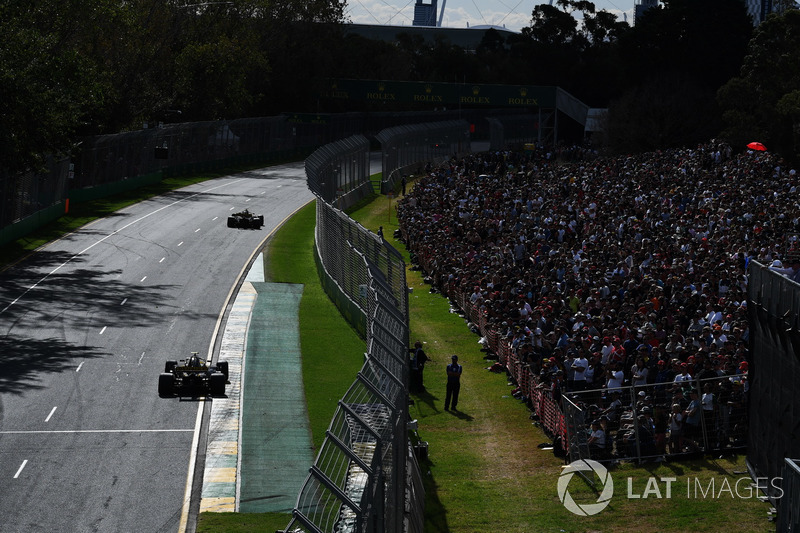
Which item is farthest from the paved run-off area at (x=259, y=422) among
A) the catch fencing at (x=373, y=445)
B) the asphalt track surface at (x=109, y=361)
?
the catch fencing at (x=373, y=445)

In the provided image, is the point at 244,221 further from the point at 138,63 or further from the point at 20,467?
the point at 20,467

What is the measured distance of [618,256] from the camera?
3238 cm

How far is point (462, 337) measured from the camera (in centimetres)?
3173

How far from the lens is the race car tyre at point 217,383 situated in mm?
23438

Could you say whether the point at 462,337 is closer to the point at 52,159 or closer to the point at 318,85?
the point at 52,159

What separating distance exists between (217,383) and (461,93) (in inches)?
2879

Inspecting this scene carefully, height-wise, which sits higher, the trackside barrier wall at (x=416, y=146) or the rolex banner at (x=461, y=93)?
the rolex banner at (x=461, y=93)

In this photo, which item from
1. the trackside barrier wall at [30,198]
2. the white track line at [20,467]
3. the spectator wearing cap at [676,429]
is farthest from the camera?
the trackside barrier wall at [30,198]

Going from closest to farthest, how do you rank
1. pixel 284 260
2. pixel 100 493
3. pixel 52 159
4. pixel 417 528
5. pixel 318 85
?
1. pixel 417 528
2. pixel 100 493
3. pixel 284 260
4. pixel 52 159
5. pixel 318 85

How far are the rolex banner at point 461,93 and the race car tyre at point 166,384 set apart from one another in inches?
2783

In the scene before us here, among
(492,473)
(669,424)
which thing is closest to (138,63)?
(492,473)

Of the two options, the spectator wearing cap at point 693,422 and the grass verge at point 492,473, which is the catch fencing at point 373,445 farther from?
the spectator wearing cap at point 693,422

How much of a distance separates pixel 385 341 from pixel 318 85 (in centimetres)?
8662

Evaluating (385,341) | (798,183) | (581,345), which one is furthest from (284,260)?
(385,341)
